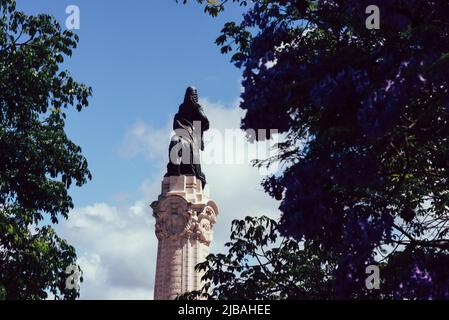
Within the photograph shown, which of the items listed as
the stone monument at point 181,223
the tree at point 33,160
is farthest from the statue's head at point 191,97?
the tree at point 33,160

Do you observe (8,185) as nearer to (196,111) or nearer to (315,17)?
(315,17)

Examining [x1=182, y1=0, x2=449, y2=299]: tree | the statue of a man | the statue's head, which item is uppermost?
the statue's head

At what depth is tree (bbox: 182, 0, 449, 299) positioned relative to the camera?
7.38m

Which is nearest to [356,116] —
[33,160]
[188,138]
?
[33,160]

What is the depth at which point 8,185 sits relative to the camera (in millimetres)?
13648

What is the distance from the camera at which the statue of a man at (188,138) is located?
71.9 feet

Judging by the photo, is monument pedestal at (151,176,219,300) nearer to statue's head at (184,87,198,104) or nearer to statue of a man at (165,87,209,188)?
statue of a man at (165,87,209,188)

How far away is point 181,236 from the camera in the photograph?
19.8 meters

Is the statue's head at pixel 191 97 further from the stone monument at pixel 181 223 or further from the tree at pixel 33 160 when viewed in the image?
the tree at pixel 33 160

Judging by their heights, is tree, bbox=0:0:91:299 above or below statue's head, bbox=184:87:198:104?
below

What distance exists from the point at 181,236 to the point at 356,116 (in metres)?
12.8

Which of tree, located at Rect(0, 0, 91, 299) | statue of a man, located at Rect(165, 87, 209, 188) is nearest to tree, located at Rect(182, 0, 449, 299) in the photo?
tree, located at Rect(0, 0, 91, 299)

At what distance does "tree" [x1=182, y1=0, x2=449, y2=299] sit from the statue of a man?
481 inches

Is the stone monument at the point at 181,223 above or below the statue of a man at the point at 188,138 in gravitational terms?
below
